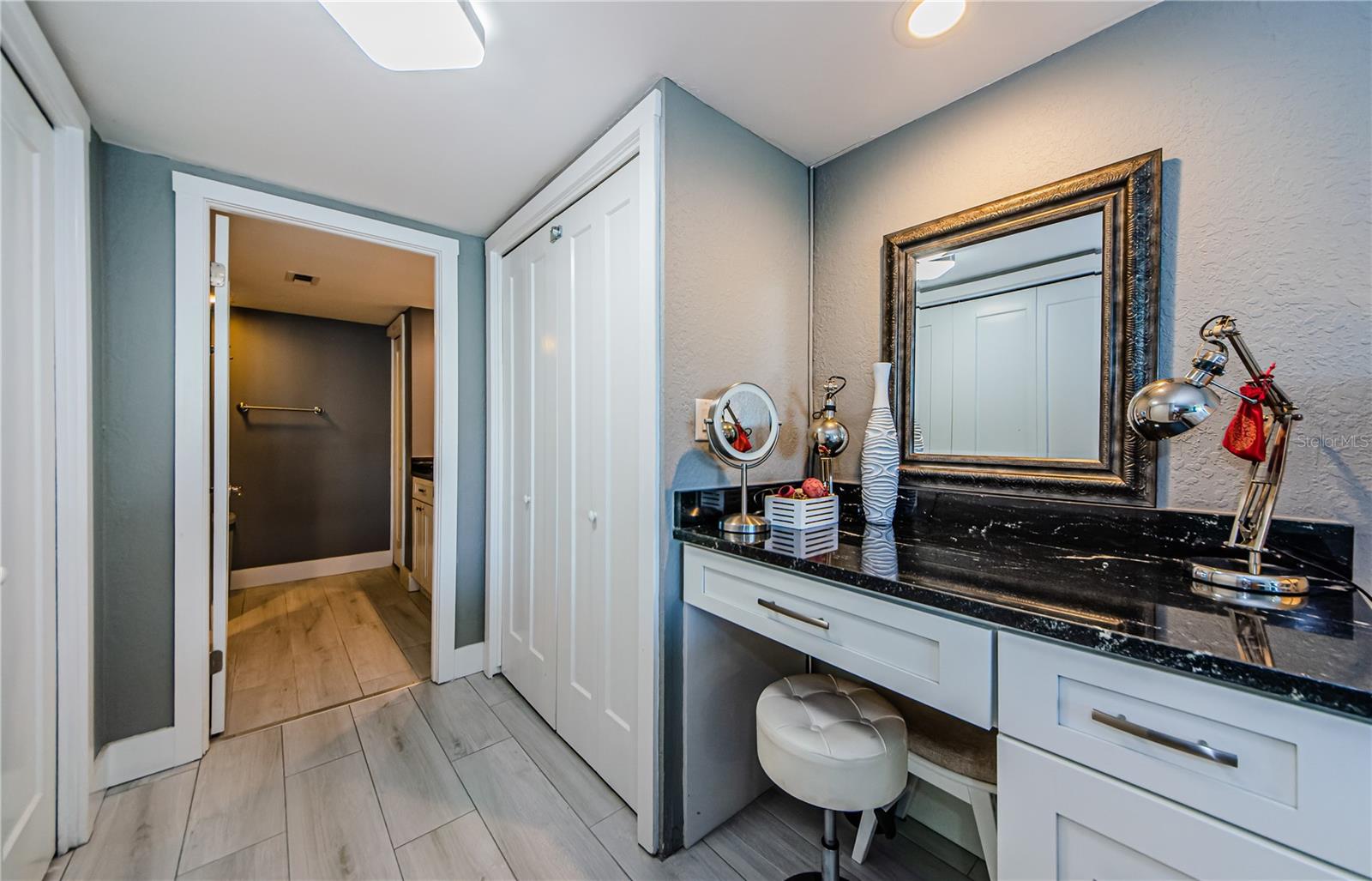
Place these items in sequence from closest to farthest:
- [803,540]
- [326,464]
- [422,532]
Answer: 1. [803,540]
2. [422,532]
3. [326,464]

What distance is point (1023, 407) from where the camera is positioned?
1.40 meters

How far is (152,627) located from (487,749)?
1.25m

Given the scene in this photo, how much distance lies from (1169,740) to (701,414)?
1.14 m

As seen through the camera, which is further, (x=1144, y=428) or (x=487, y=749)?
(x=487, y=749)

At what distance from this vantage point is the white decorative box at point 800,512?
1.41m

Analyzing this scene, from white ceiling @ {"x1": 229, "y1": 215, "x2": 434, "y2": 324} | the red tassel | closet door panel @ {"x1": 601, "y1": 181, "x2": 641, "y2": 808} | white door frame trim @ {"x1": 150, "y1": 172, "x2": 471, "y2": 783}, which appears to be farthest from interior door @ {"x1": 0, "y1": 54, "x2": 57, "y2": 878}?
the red tassel

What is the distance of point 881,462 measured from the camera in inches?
59.3

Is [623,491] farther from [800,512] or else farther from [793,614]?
[793,614]

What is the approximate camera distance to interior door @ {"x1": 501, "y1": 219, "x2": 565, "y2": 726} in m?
2.00

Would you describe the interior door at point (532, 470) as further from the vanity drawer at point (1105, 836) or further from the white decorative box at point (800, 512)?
the vanity drawer at point (1105, 836)

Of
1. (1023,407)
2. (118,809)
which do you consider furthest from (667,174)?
(118,809)

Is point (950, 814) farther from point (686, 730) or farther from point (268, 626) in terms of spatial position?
point (268, 626)

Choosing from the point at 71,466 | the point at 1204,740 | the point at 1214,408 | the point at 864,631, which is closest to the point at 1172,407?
the point at 1214,408

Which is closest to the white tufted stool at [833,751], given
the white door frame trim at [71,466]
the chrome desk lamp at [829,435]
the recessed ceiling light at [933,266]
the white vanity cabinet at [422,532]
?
the chrome desk lamp at [829,435]
